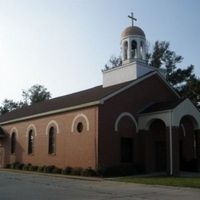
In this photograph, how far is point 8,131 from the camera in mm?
43875

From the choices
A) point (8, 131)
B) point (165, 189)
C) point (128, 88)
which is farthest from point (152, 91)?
point (8, 131)

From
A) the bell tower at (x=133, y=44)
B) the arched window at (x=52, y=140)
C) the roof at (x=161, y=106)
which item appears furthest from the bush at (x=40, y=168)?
the bell tower at (x=133, y=44)

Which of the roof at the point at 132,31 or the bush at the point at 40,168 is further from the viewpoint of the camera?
the roof at the point at 132,31

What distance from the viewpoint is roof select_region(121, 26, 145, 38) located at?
35350mm

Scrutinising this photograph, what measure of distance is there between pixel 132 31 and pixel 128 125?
9.08 metres

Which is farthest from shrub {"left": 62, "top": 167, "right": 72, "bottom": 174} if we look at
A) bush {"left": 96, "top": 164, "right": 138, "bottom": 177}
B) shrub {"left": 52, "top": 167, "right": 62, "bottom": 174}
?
bush {"left": 96, "top": 164, "right": 138, "bottom": 177}

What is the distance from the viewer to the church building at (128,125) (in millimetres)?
29297

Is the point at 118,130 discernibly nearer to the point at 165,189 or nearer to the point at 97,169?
the point at 97,169

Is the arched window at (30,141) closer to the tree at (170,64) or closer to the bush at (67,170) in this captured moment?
the bush at (67,170)

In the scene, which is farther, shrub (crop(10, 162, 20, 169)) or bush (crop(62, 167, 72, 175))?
shrub (crop(10, 162, 20, 169))

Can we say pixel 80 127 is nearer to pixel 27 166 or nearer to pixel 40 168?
pixel 40 168

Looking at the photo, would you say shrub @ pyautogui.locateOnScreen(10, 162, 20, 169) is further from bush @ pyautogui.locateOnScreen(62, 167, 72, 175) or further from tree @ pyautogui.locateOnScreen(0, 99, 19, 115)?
tree @ pyautogui.locateOnScreen(0, 99, 19, 115)

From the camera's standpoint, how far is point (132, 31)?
35.4 m

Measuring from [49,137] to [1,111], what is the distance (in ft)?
158
